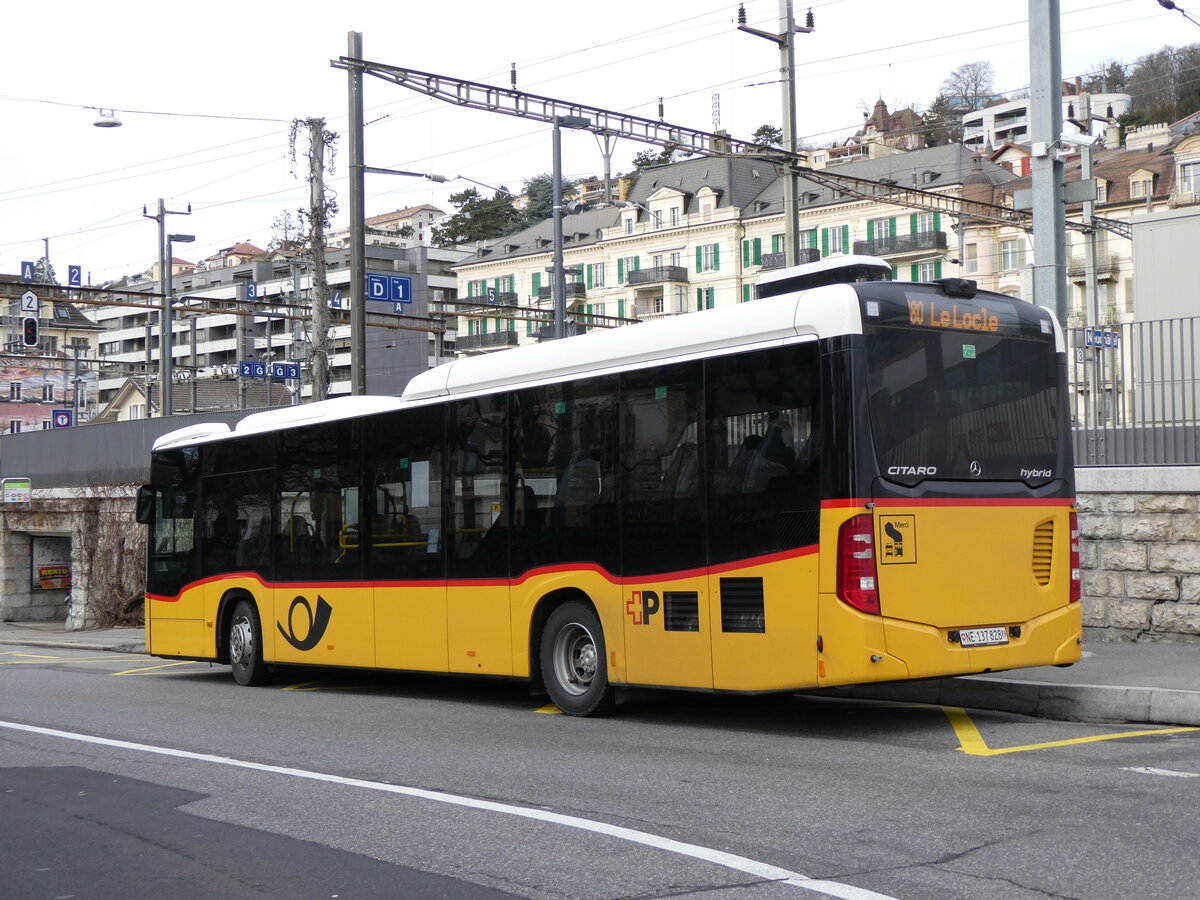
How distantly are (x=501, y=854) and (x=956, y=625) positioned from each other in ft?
15.2

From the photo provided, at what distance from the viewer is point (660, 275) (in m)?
84.8

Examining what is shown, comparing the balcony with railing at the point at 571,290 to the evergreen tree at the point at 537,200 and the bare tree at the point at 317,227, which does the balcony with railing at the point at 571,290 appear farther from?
the bare tree at the point at 317,227

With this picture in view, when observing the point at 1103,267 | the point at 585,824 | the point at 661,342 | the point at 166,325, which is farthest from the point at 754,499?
the point at 1103,267

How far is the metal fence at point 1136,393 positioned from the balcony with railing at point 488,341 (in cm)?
7632

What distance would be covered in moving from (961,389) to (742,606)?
219 centimetres

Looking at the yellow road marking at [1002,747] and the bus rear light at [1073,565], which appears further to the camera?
the bus rear light at [1073,565]

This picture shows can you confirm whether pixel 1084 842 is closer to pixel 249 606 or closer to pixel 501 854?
pixel 501 854

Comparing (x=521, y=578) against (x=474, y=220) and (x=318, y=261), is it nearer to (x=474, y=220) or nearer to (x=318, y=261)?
(x=318, y=261)

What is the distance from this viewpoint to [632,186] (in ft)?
306

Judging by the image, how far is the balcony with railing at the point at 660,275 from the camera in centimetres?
8444

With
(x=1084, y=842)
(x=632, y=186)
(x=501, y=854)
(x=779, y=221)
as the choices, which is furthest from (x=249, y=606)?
(x=632, y=186)

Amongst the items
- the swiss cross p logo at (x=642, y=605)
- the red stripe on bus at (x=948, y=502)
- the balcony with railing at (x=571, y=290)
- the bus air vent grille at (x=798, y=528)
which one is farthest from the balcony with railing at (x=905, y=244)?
the bus air vent grille at (x=798, y=528)

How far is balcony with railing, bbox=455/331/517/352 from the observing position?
9294 centimetres

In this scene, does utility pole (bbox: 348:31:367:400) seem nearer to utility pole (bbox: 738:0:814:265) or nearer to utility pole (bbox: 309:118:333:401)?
utility pole (bbox: 309:118:333:401)
